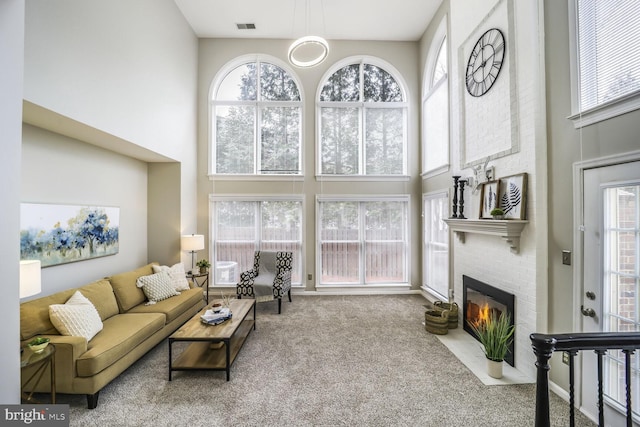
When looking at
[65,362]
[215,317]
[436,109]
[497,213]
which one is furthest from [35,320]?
[436,109]

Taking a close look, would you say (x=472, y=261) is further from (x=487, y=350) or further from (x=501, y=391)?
(x=501, y=391)

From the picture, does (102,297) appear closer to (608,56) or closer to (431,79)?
(608,56)

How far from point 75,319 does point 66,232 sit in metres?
1.28

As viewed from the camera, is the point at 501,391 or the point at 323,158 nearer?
the point at 501,391

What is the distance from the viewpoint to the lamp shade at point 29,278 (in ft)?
6.79

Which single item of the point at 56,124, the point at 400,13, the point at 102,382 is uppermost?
the point at 400,13

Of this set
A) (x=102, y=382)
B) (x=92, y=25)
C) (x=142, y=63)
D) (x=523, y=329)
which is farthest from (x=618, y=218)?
(x=142, y=63)

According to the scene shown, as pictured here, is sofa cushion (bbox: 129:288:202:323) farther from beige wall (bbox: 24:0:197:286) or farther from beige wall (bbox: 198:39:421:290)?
beige wall (bbox: 198:39:421:290)

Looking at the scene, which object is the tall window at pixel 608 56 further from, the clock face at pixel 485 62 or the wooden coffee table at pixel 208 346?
the wooden coffee table at pixel 208 346

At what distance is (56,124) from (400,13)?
526 centimetres

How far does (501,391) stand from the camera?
2.49 metres

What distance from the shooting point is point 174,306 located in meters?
3.59

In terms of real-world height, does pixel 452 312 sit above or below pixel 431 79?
below

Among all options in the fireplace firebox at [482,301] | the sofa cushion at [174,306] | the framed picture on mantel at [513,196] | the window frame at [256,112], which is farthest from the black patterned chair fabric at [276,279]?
the framed picture on mantel at [513,196]
